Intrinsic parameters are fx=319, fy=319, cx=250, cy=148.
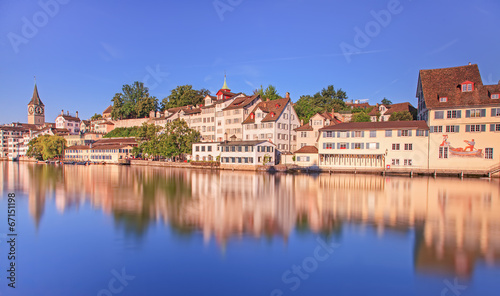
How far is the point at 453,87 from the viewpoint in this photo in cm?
4272

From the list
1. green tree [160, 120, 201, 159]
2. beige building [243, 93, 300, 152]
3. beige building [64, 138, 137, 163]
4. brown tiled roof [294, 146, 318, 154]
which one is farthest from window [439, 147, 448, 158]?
beige building [64, 138, 137, 163]

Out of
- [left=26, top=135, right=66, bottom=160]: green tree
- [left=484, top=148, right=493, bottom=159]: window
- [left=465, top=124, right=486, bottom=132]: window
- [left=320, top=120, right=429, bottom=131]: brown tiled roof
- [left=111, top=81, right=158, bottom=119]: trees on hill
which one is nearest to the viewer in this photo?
[left=484, top=148, right=493, bottom=159]: window

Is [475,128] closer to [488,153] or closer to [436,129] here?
[488,153]

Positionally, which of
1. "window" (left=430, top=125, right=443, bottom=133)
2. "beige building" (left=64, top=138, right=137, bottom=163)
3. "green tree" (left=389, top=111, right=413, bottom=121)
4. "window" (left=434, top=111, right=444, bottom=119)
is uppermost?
"green tree" (left=389, top=111, right=413, bottom=121)

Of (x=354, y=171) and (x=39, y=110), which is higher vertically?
(x=39, y=110)

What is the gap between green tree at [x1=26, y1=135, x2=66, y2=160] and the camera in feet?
280

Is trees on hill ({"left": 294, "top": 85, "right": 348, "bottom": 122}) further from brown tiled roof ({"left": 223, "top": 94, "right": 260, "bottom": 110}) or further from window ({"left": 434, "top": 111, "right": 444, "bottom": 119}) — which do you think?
window ({"left": 434, "top": 111, "right": 444, "bottom": 119})

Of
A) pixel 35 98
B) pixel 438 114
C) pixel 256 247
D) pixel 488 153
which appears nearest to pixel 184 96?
pixel 438 114

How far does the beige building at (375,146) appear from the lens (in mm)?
41906

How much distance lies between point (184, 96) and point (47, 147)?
130 ft

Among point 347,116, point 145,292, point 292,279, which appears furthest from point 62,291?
point 347,116

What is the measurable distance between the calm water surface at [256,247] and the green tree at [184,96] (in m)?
61.6

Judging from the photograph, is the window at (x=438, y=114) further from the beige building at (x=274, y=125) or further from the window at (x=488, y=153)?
the beige building at (x=274, y=125)

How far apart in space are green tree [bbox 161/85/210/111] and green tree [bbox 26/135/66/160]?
100 feet
